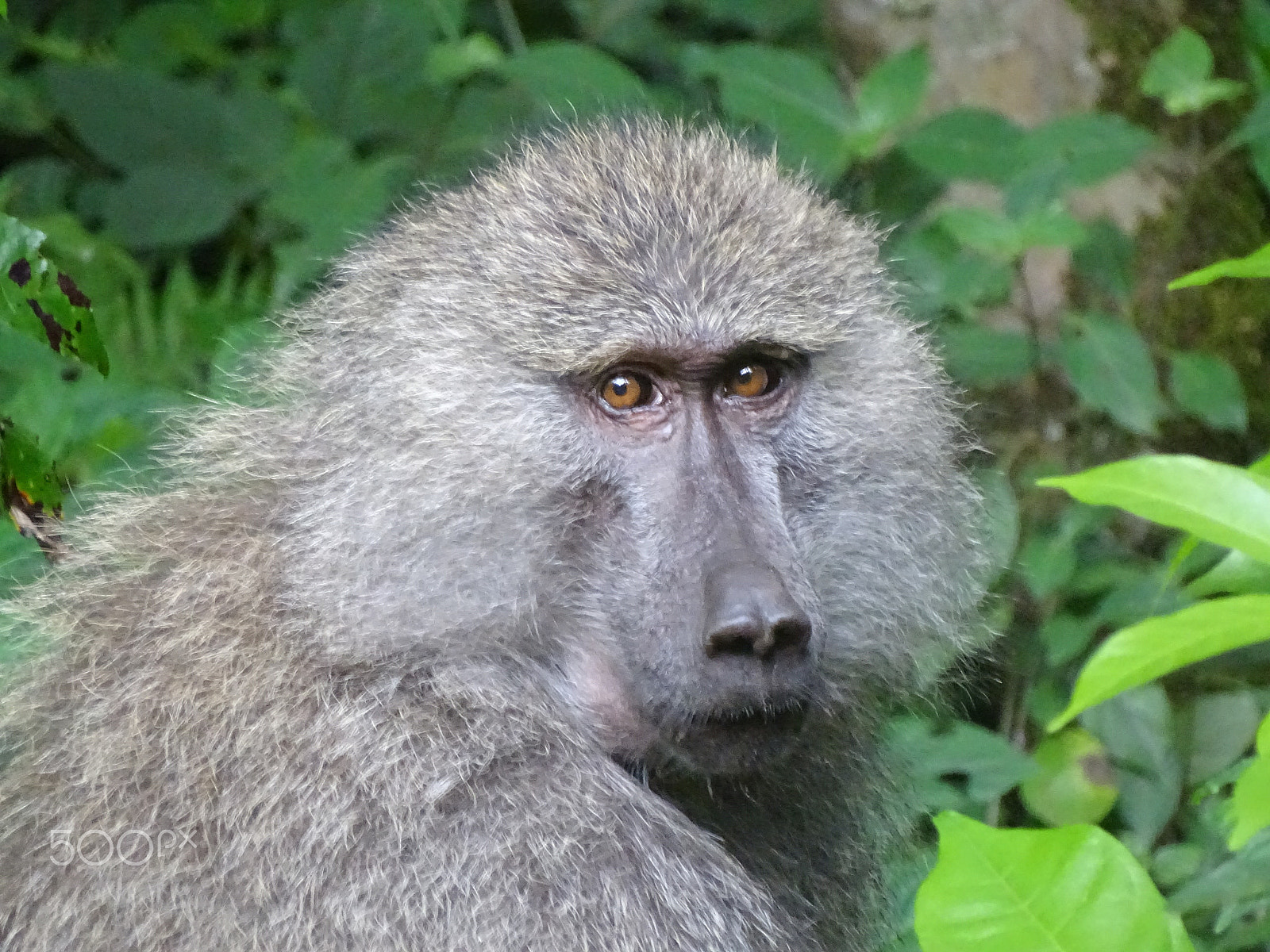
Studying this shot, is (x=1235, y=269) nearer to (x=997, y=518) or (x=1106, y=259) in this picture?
(x=997, y=518)

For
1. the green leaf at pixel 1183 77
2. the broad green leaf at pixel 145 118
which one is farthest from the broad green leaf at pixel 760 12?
the broad green leaf at pixel 145 118

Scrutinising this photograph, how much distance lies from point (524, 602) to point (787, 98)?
6.63 ft

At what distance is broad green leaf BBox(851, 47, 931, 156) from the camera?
3643 millimetres

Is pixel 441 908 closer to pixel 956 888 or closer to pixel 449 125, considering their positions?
pixel 956 888

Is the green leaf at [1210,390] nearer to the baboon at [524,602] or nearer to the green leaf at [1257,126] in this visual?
the green leaf at [1257,126]

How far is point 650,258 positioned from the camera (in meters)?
2.32

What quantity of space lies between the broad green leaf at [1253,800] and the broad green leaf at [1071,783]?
7.67 feet

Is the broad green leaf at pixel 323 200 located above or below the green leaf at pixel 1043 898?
above

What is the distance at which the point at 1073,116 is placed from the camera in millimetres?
3742

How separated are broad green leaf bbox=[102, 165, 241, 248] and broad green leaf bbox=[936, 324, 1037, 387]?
2015 mm

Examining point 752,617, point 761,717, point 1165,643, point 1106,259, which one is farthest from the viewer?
point 1106,259

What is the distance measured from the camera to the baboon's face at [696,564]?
78.3 inches

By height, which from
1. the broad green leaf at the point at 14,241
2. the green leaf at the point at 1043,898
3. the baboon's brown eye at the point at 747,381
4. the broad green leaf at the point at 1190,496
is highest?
the broad green leaf at the point at 14,241

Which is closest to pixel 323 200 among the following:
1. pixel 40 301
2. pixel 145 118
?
pixel 145 118
